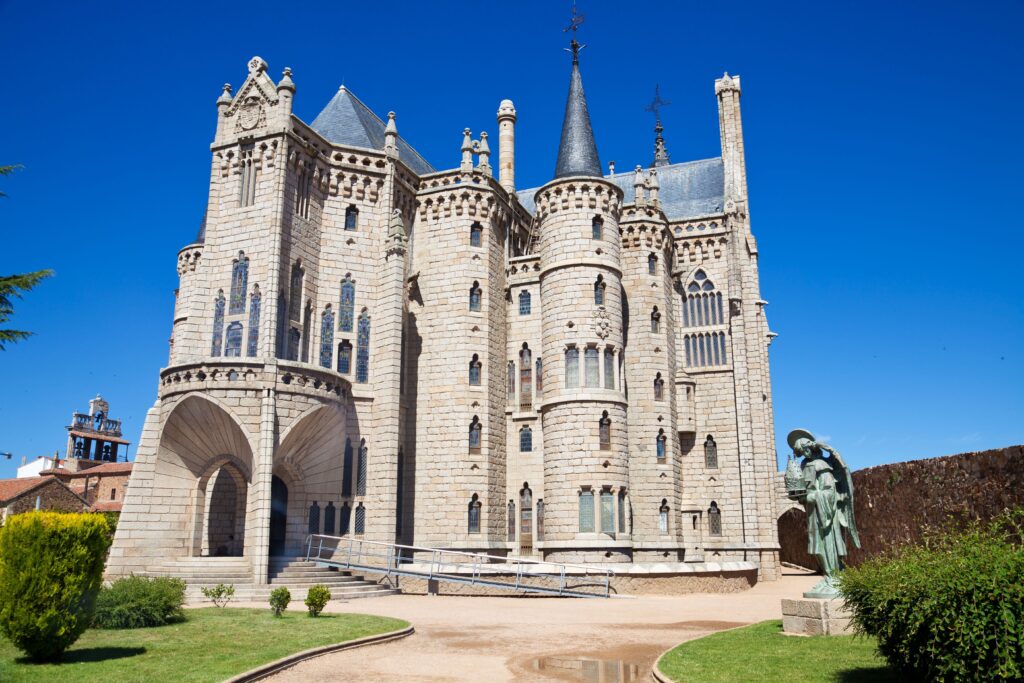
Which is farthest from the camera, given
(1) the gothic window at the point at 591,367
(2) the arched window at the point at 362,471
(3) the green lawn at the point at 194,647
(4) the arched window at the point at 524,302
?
(4) the arched window at the point at 524,302

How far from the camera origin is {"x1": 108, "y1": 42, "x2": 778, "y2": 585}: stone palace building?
2639 centimetres

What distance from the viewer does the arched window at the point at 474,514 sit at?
1254 inches

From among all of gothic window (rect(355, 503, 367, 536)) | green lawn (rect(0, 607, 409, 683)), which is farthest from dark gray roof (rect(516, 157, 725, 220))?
green lawn (rect(0, 607, 409, 683))

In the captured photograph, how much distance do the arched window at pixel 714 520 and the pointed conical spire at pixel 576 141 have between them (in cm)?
1665

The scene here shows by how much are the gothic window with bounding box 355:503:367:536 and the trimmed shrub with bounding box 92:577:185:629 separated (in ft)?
44.2

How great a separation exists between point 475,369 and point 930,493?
61.0ft

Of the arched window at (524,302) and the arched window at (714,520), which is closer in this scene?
the arched window at (524,302)

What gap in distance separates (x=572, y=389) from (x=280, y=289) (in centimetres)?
1217

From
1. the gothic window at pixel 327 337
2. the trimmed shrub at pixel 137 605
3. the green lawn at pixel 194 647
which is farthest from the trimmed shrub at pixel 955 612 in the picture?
the gothic window at pixel 327 337

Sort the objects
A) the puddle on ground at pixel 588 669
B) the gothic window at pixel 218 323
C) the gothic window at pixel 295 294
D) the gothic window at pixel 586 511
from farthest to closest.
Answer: the gothic window at pixel 586 511 → the gothic window at pixel 295 294 → the gothic window at pixel 218 323 → the puddle on ground at pixel 588 669

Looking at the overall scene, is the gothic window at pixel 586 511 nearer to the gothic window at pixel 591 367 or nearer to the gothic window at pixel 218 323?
the gothic window at pixel 591 367

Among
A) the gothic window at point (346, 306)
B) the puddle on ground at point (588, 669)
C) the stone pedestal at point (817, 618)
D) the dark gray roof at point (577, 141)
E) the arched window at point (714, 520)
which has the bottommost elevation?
the puddle on ground at point (588, 669)

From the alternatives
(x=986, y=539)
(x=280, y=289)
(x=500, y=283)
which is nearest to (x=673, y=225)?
(x=500, y=283)

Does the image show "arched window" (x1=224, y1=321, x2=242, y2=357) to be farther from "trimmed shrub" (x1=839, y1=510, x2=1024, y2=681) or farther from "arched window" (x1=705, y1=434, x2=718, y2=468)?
"trimmed shrub" (x1=839, y1=510, x2=1024, y2=681)
